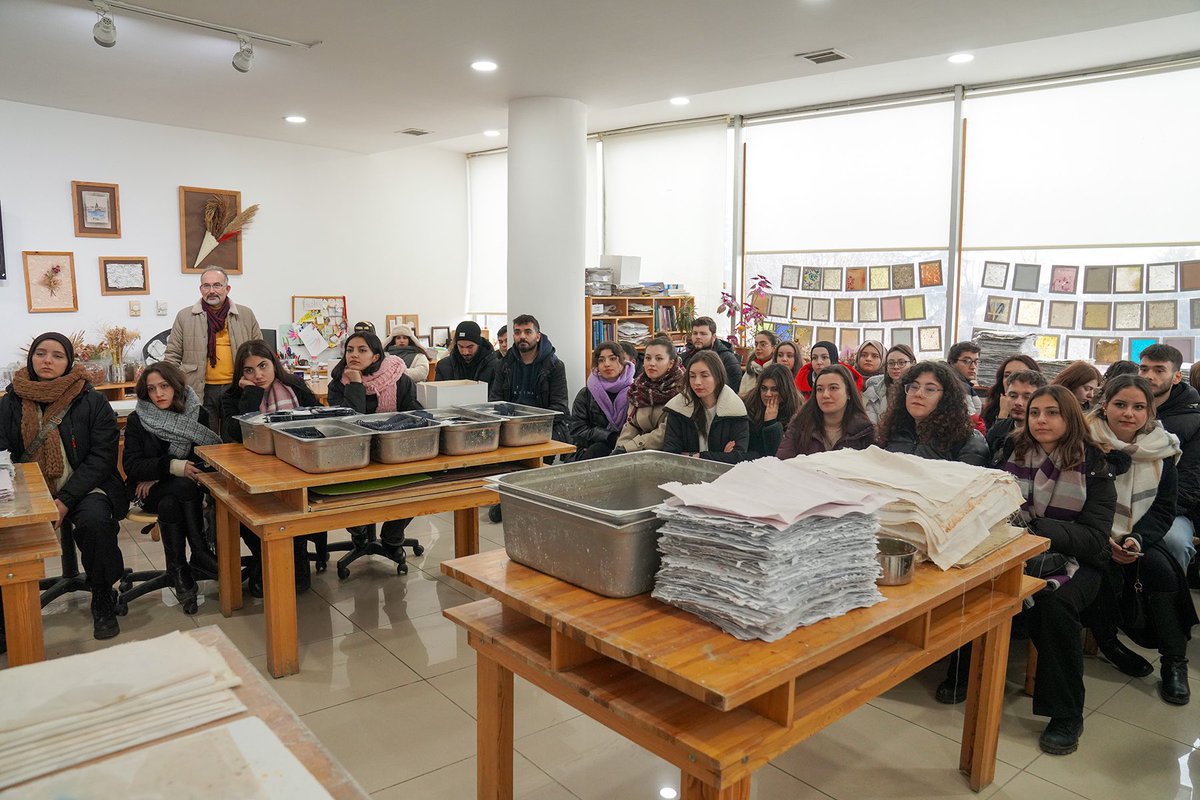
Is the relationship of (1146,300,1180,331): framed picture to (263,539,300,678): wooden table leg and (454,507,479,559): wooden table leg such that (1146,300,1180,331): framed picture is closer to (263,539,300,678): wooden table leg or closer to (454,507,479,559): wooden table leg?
(454,507,479,559): wooden table leg

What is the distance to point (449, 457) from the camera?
3.40 metres

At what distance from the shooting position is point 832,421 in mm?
3668

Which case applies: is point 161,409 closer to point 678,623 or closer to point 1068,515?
point 678,623

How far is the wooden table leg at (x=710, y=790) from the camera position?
4.67 ft

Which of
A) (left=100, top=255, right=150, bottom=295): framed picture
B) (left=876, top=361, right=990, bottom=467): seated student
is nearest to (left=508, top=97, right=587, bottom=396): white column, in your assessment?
(left=876, top=361, right=990, bottom=467): seated student

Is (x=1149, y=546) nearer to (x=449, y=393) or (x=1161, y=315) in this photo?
(x=449, y=393)

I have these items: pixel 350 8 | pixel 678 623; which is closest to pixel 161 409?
pixel 350 8

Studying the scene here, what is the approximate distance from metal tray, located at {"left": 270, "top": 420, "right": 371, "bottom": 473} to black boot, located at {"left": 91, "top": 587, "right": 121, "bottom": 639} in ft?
3.44

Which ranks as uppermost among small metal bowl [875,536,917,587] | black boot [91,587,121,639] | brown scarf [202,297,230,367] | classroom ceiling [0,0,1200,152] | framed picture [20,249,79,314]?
classroom ceiling [0,0,1200,152]

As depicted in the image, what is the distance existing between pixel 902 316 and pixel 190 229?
21.0 ft

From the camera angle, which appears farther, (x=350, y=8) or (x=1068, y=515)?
(x=350, y=8)

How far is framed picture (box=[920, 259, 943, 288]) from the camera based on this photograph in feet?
22.3

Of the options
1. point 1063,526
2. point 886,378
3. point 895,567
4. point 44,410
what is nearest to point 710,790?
point 895,567

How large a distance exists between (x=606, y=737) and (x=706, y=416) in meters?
1.78
